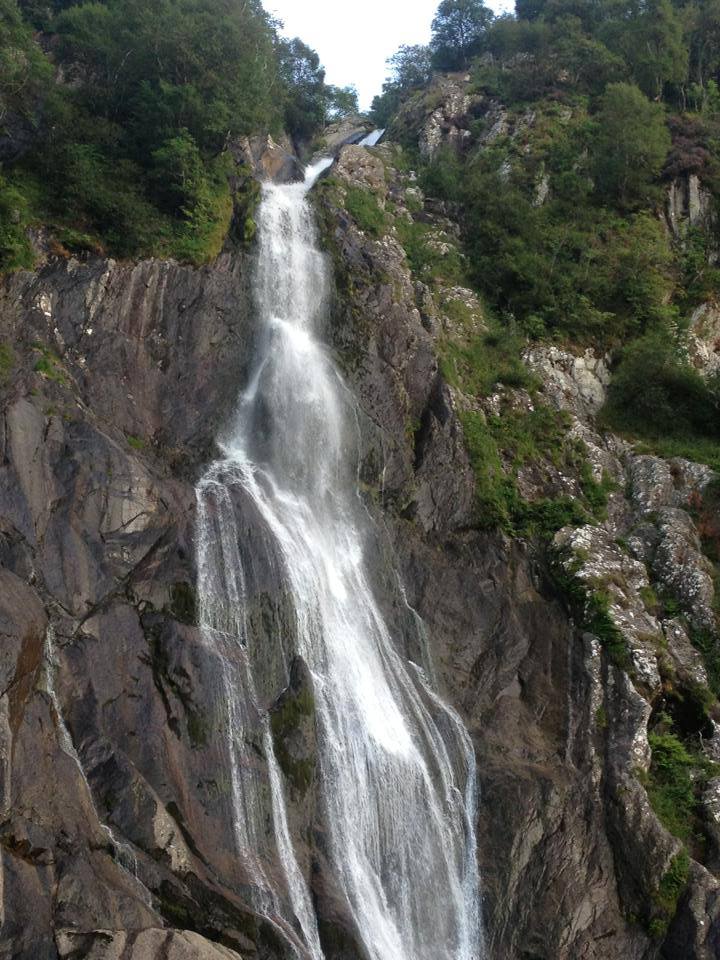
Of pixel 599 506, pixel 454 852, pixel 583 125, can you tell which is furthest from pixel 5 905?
pixel 583 125

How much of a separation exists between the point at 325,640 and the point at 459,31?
160ft

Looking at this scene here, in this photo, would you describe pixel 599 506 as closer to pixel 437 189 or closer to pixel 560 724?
pixel 560 724

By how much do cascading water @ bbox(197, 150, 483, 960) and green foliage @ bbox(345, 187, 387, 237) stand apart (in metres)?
10.8

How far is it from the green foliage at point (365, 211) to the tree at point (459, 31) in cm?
2623

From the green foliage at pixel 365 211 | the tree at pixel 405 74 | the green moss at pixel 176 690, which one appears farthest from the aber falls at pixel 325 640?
the tree at pixel 405 74

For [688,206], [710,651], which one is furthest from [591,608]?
[688,206]

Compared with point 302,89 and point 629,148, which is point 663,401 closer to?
point 629,148

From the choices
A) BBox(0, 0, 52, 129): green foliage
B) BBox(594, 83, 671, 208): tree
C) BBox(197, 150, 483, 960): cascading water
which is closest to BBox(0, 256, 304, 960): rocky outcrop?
BBox(197, 150, 483, 960): cascading water

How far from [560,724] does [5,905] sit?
A: 41.4 ft

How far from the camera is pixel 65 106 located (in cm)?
2336

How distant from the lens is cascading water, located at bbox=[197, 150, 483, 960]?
47.5 ft

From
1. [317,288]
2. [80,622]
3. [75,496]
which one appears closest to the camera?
[80,622]

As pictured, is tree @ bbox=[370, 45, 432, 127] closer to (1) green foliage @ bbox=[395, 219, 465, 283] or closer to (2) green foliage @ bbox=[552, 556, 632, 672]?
(1) green foliage @ bbox=[395, 219, 465, 283]

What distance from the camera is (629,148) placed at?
33.2 metres
